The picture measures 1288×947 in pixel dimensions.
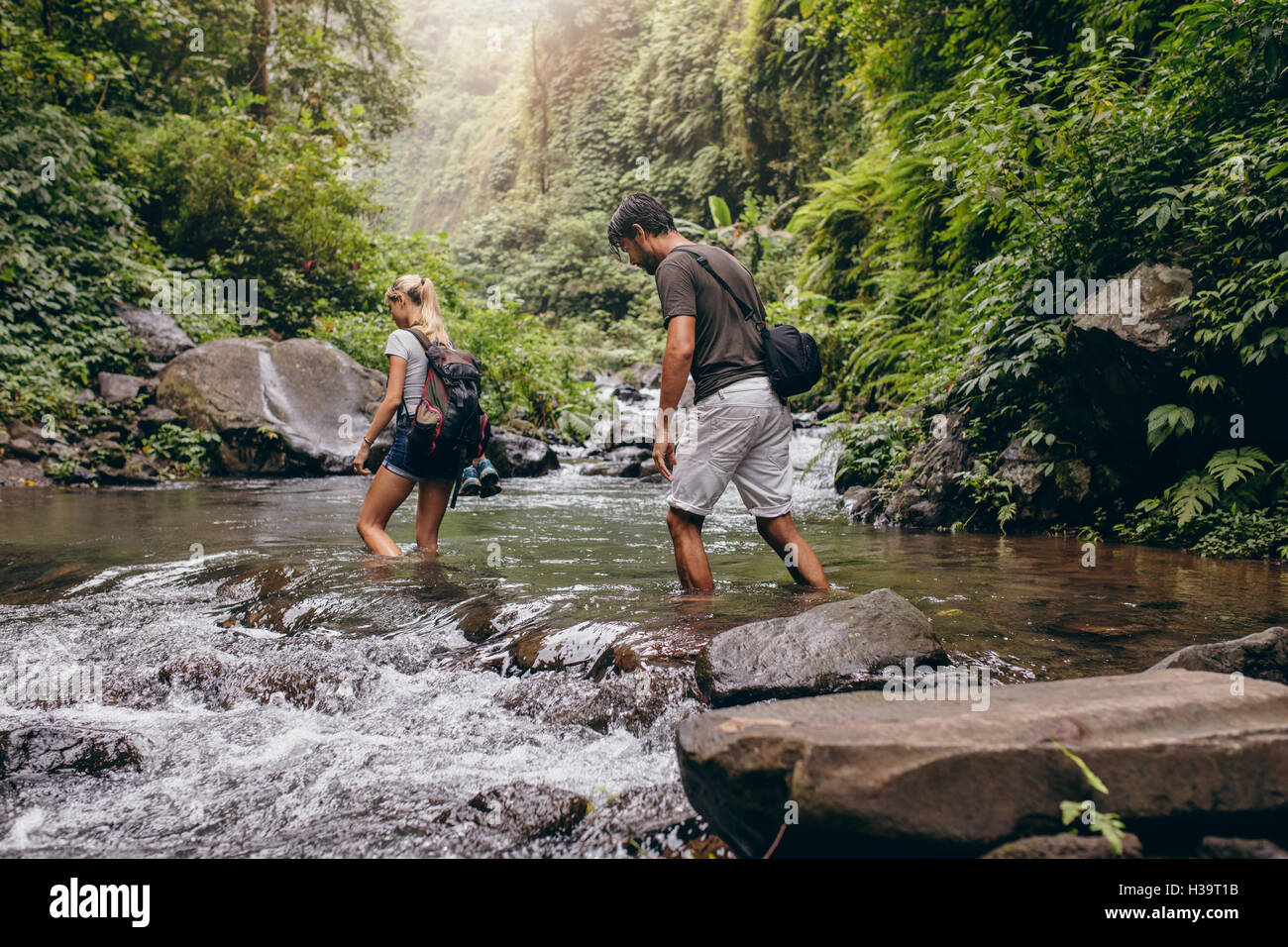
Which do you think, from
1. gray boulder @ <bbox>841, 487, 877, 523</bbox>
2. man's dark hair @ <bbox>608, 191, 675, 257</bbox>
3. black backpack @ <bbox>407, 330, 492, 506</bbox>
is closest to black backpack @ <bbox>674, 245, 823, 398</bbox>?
man's dark hair @ <bbox>608, 191, 675, 257</bbox>

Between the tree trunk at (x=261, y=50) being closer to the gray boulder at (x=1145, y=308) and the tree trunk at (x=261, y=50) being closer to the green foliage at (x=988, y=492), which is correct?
the green foliage at (x=988, y=492)

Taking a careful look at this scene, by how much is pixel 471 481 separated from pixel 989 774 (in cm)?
395

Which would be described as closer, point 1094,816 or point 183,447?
point 1094,816

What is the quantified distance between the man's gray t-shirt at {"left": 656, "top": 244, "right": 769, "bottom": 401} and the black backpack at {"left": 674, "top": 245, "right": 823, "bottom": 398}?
0.03 metres

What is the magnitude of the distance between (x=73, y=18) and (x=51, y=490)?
10626mm

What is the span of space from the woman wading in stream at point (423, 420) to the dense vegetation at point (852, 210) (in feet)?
15.1

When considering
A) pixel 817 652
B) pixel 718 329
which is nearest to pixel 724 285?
pixel 718 329

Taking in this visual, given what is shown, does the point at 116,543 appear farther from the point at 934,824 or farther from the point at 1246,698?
the point at 1246,698

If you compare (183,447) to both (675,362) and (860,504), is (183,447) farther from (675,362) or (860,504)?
(675,362)

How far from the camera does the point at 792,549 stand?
4336 mm

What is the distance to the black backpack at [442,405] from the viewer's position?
507cm

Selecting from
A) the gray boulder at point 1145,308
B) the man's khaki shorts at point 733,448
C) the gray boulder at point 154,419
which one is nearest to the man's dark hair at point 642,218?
the man's khaki shorts at point 733,448

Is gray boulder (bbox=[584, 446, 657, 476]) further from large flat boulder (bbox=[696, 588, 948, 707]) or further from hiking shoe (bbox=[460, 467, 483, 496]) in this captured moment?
large flat boulder (bbox=[696, 588, 948, 707])
